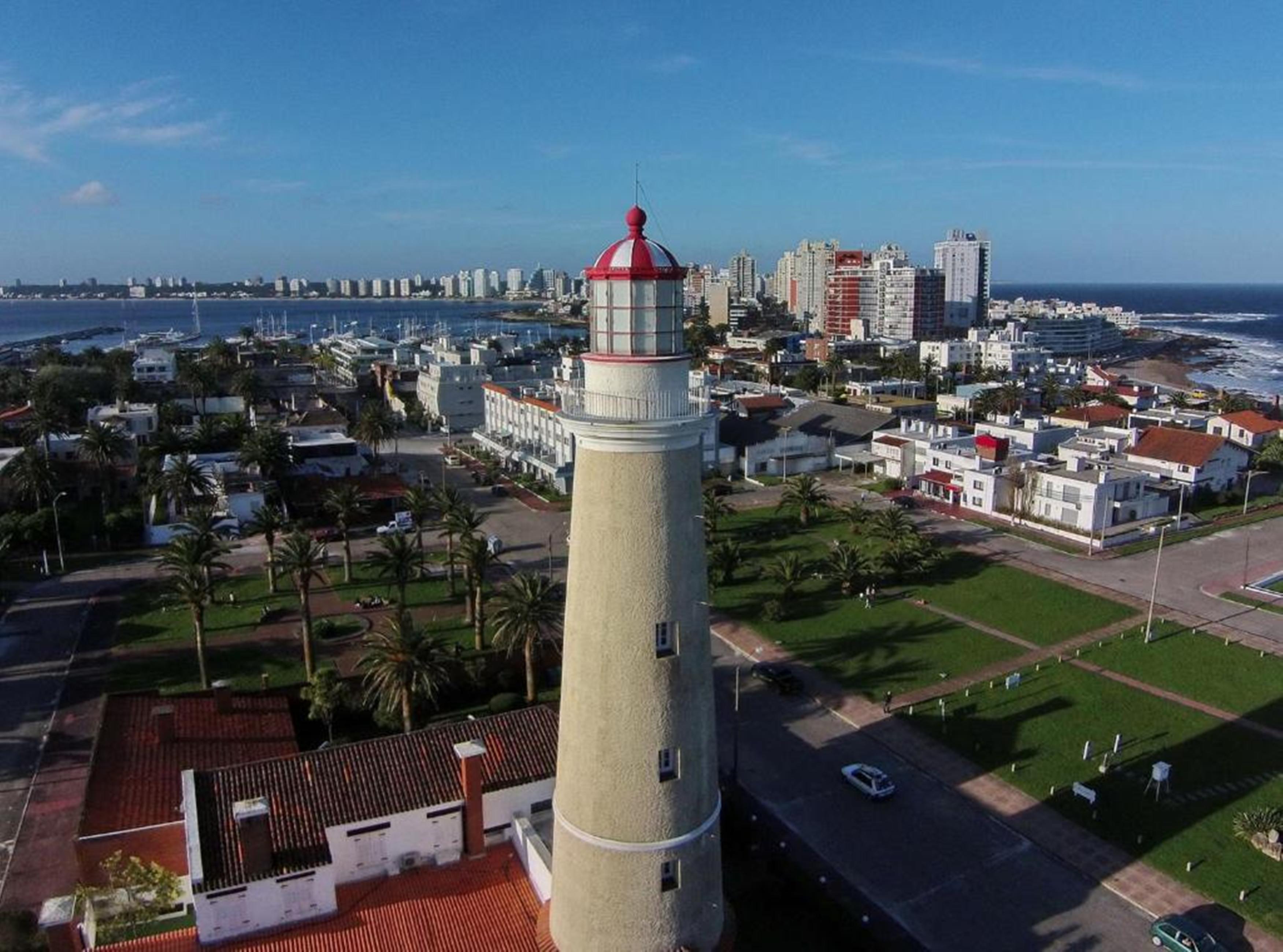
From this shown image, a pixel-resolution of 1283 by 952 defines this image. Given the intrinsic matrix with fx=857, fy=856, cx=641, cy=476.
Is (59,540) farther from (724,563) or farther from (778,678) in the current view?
(778,678)

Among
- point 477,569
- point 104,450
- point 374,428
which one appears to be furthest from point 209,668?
point 374,428

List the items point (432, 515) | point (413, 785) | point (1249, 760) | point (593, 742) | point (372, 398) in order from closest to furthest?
point (593, 742) → point (413, 785) → point (1249, 760) → point (432, 515) → point (372, 398)

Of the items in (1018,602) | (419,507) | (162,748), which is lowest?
(1018,602)

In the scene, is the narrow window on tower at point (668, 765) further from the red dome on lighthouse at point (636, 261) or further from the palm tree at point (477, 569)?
the palm tree at point (477, 569)

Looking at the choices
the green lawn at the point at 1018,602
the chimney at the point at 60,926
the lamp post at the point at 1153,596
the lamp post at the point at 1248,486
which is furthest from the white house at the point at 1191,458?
the chimney at the point at 60,926

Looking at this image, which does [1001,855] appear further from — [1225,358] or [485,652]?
[1225,358]

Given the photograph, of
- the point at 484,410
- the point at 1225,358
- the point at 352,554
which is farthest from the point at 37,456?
the point at 1225,358

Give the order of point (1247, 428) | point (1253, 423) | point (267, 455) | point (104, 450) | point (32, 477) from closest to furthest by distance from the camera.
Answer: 1. point (32, 477)
2. point (267, 455)
3. point (104, 450)
4. point (1247, 428)
5. point (1253, 423)
